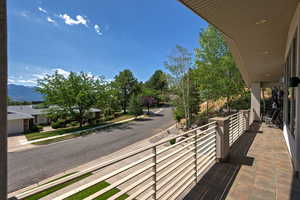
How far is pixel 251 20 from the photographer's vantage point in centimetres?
287

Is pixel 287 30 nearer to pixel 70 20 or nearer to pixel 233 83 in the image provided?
pixel 233 83

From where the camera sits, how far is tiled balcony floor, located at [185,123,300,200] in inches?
89.4

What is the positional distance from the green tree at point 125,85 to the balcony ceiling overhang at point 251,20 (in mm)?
28693

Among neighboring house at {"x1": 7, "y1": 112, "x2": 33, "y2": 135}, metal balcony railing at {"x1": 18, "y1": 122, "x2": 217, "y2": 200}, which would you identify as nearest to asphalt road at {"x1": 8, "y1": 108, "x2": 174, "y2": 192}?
metal balcony railing at {"x1": 18, "y1": 122, "x2": 217, "y2": 200}

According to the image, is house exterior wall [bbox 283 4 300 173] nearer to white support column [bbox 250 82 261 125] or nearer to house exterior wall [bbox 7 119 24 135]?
white support column [bbox 250 82 261 125]

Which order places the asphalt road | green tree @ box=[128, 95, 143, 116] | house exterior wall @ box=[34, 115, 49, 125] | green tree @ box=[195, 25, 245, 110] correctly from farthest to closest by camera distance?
green tree @ box=[128, 95, 143, 116] < house exterior wall @ box=[34, 115, 49, 125] < green tree @ box=[195, 25, 245, 110] < the asphalt road

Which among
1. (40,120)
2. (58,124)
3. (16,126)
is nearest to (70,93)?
(58,124)

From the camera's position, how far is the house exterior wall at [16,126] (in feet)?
54.5

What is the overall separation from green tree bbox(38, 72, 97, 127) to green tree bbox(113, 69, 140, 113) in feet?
39.1

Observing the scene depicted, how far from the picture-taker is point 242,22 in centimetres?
296

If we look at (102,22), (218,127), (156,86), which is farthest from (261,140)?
(156,86)

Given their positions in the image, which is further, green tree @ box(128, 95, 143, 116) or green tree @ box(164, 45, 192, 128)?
green tree @ box(128, 95, 143, 116)

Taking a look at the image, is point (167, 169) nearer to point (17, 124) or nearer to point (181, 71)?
point (181, 71)
